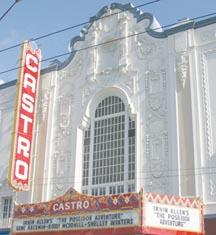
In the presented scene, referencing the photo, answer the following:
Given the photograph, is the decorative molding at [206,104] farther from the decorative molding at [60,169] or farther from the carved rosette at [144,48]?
the decorative molding at [60,169]

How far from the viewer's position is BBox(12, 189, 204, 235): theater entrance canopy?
1549 centimetres

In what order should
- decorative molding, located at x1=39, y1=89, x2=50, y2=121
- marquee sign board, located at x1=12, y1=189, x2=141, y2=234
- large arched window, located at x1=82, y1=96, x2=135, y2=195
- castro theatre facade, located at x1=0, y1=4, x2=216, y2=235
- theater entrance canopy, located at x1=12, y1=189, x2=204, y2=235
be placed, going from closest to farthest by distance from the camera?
theater entrance canopy, located at x1=12, y1=189, x2=204, y2=235 → marquee sign board, located at x1=12, y1=189, x2=141, y2=234 → castro theatre facade, located at x1=0, y1=4, x2=216, y2=235 → large arched window, located at x1=82, y1=96, x2=135, y2=195 → decorative molding, located at x1=39, y1=89, x2=50, y2=121

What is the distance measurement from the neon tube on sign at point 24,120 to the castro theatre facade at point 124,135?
857 mm

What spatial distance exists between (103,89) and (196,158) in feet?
19.3

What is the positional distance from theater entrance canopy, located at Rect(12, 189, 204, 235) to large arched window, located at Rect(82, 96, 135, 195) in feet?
11.9

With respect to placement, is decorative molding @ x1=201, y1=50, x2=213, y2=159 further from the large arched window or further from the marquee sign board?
the marquee sign board

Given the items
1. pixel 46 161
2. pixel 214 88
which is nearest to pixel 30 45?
pixel 46 161

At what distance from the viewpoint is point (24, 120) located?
72.8 ft

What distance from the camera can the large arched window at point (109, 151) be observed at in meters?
20.5

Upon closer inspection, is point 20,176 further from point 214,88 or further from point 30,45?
point 214,88

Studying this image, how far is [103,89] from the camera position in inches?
876

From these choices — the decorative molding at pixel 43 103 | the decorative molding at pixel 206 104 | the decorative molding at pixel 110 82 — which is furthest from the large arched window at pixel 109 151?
the decorative molding at pixel 206 104

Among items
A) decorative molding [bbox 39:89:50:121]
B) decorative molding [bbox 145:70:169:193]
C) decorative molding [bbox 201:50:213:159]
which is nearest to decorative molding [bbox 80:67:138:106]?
decorative molding [bbox 145:70:169:193]

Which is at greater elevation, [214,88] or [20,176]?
[214,88]
